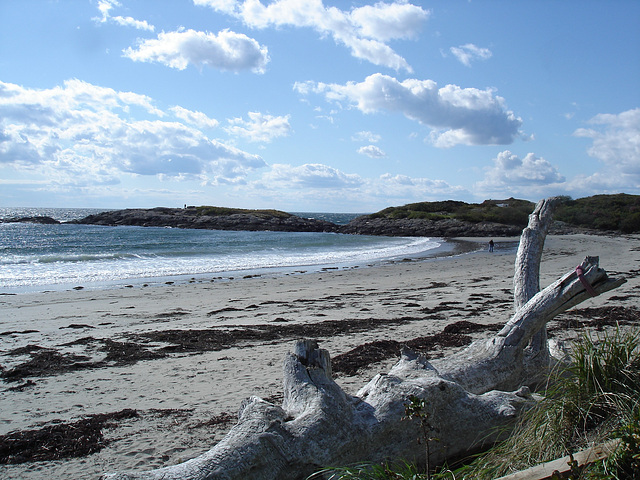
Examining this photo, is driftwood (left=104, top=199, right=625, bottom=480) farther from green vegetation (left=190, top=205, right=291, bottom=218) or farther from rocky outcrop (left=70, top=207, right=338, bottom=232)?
green vegetation (left=190, top=205, right=291, bottom=218)

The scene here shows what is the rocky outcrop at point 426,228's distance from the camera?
182 feet

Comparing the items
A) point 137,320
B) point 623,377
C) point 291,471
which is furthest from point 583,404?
point 137,320

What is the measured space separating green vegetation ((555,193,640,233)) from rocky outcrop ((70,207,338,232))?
34347 millimetres

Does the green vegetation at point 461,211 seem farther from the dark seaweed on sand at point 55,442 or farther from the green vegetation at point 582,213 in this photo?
the dark seaweed on sand at point 55,442

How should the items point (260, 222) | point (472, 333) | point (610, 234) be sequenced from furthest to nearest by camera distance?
point (260, 222)
point (610, 234)
point (472, 333)

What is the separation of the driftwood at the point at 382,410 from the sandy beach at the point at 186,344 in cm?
139

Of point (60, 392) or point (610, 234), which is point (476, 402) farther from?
point (610, 234)

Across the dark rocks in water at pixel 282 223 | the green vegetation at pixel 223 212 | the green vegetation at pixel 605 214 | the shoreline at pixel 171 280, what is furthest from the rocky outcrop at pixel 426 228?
the shoreline at pixel 171 280

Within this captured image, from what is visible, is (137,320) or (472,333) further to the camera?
(137,320)

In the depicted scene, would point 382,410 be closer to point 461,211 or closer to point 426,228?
point 426,228

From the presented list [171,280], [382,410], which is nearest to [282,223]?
[171,280]

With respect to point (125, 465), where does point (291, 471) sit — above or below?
above

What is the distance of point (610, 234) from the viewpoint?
46.5m

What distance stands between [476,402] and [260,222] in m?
73.7
